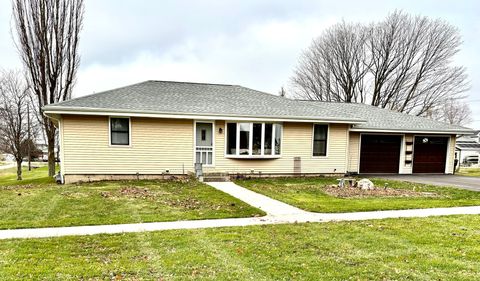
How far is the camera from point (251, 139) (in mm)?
→ 13438

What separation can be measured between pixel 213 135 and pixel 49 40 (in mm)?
10138

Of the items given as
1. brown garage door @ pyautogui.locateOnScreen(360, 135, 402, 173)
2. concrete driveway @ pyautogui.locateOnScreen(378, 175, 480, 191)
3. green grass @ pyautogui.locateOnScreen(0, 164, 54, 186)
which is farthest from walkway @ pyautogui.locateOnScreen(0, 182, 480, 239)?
green grass @ pyautogui.locateOnScreen(0, 164, 54, 186)

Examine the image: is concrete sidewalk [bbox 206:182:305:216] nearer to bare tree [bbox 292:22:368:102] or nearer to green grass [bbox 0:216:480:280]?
green grass [bbox 0:216:480:280]

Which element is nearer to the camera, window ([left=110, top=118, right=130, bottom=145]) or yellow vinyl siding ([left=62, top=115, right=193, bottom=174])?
yellow vinyl siding ([left=62, top=115, right=193, bottom=174])

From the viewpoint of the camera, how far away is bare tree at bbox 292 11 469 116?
94.4 feet

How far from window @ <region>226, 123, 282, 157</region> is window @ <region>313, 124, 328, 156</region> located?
6.76 ft

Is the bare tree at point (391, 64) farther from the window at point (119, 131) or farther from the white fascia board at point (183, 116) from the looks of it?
the window at point (119, 131)

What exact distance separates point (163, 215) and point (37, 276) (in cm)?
319

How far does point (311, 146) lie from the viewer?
14328 millimetres

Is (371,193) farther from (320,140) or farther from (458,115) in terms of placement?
(458,115)

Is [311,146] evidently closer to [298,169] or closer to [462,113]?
[298,169]

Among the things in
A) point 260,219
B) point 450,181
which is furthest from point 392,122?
point 260,219

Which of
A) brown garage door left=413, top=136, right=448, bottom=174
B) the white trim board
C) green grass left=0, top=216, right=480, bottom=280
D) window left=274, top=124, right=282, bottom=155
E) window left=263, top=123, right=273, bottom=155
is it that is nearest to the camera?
green grass left=0, top=216, right=480, bottom=280

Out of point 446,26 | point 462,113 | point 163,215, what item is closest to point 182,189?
point 163,215
